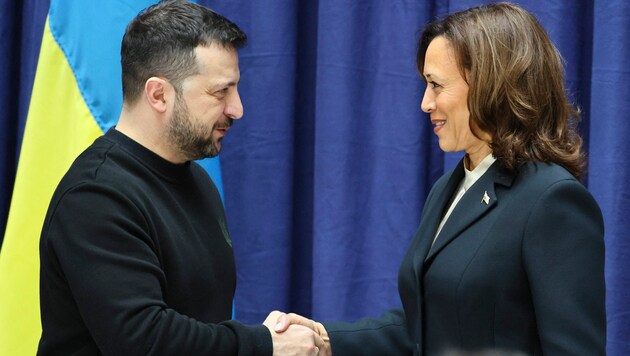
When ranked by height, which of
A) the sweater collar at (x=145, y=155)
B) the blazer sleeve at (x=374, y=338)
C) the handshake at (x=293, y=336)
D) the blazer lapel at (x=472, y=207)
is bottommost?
the blazer sleeve at (x=374, y=338)

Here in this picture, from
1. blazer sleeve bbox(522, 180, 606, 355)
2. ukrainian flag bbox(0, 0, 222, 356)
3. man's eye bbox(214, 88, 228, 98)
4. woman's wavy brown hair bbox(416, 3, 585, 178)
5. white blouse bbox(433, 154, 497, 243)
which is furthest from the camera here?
ukrainian flag bbox(0, 0, 222, 356)

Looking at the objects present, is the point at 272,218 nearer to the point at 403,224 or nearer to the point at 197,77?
the point at 403,224

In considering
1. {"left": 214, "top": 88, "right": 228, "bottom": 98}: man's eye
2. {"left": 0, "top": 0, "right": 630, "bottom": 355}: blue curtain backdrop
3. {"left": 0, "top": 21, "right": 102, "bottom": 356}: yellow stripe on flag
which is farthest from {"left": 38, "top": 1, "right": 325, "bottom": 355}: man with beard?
{"left": 0, "top": 0, "right": 630, "bottom": 355}: blue curtain backdrop

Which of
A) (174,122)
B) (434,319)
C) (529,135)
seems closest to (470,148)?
(529,135)

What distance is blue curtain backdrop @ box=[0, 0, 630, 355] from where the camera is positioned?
8.80ft

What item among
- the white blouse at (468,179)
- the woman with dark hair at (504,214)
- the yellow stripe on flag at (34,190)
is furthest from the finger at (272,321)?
the yellow stripe on flag at (34,190)

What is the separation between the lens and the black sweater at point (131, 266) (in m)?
1.53

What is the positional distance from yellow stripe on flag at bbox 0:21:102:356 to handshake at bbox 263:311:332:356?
86cm

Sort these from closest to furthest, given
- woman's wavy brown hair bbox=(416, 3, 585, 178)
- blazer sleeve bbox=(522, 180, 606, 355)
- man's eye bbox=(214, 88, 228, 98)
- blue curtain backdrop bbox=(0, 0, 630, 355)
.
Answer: blazer sleeve bbox=(522, 180, 606, 355), woman's wavy brown hair bbox=(416, 3, 585, 178), man's eye bbox=(214, 88, 228, 98), blue curtain backdrop bbox=(0, 0, 630, 355)

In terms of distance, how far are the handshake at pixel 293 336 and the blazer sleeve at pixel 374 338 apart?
5 cm

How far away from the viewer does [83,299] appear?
154 cm

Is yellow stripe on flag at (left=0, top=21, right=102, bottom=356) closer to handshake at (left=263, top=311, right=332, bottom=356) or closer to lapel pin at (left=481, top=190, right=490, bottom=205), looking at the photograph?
handshake at (left=263, top=311, right=332, bottom=356)

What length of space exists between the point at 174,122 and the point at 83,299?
400 millimetres

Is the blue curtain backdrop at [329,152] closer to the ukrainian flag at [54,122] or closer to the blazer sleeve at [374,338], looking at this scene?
the ukrainian flag at [54,122]
